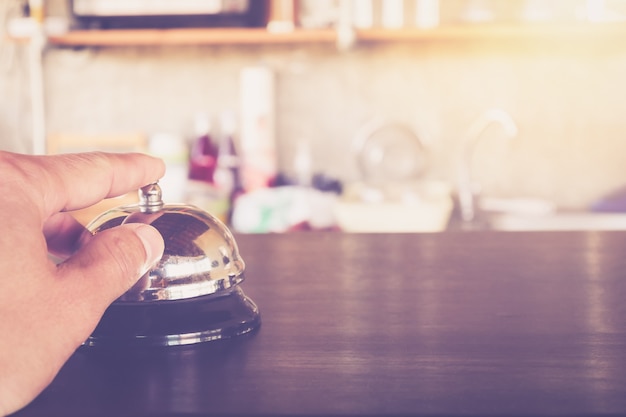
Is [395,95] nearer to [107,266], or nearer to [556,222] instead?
[556,222]

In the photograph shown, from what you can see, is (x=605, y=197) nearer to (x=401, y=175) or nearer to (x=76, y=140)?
(x=401, y=175)

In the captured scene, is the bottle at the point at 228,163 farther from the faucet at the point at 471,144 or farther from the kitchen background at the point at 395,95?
the faucet at the point at 471,144

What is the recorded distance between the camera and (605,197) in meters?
2.15

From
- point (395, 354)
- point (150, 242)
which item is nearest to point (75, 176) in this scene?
point (150, 242)

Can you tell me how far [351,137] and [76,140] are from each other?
80 centimetres

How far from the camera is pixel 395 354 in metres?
0.39

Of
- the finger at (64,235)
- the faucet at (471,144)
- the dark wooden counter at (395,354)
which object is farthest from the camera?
the faucet at (471,144)

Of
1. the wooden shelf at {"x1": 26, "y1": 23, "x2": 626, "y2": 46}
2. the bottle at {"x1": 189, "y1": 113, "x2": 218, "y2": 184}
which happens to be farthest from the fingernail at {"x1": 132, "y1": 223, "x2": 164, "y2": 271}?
the bottle at {"x1": 189, "y1": 113, "x2": 218, "y2": 184}

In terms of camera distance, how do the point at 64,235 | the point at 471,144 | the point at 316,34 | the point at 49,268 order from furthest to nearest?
the point at 471,144, the point at 316,34, the point at 64,235, the point at 49,268

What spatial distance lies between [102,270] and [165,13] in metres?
1.72

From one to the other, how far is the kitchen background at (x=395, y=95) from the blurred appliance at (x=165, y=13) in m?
0.21

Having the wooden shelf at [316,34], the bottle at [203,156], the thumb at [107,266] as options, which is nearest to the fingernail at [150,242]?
the thumb at [107,266]

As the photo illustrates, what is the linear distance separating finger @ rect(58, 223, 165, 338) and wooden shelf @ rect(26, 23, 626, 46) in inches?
63.8

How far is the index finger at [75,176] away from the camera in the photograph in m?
0.38
